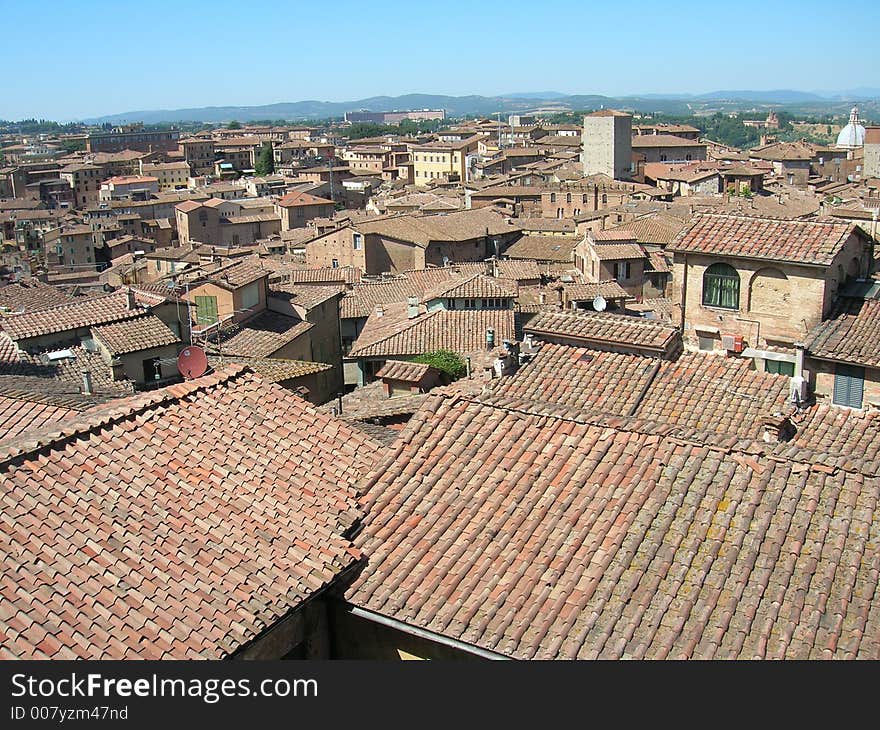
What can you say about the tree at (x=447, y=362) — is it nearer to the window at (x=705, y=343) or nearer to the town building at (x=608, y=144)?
the window at (x=705, y=343)

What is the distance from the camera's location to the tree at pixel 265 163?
121 metres

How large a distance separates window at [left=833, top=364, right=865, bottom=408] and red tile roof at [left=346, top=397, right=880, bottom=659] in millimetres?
9676

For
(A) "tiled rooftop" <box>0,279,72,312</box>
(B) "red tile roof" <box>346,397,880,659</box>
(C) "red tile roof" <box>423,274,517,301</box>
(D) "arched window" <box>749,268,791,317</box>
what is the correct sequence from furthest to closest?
(A) "tiled rooftop" <box>0,279,72,312</box>
(C) "red tile roof" <box>423,274,517,301</box>
(D) "arched window" <box>749,268,791,317</box>
(B) "red tile roof" <box>346,397,880,659</box>

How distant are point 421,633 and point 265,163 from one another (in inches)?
4745

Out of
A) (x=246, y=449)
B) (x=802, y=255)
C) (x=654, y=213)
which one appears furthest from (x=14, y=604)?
(x=654, y=213)

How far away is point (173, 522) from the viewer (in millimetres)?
6996

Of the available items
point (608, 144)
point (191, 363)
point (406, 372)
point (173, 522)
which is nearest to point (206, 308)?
point (406, 372)

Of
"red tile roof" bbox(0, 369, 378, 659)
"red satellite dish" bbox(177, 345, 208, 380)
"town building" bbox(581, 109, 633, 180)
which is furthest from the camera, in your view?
"town building" bbox(581, 109, 633, 180)

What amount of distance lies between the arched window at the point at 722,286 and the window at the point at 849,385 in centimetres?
287

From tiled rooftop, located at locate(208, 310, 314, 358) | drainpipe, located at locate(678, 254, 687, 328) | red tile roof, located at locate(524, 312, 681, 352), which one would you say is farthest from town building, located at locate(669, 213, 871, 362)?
tiled rooftop, located at locate(208, 310, 314, 358)

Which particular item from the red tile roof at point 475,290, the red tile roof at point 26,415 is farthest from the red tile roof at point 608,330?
the red tile roof at point 475,290

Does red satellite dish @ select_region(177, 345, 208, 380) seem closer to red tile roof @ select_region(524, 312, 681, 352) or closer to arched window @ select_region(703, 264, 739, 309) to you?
red tile roof @ select_region(524, 312, 681, 352)

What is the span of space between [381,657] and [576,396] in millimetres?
8124

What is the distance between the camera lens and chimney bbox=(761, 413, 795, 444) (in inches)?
460
